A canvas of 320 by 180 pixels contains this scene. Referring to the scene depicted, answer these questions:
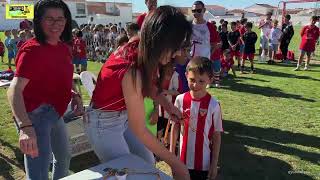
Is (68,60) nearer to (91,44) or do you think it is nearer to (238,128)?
(238,128)

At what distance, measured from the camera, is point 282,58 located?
47.7ft

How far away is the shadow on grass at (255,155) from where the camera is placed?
418 cm

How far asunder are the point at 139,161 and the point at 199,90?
40.8 inches

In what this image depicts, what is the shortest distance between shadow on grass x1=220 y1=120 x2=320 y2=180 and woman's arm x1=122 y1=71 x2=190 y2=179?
2169 millimetres

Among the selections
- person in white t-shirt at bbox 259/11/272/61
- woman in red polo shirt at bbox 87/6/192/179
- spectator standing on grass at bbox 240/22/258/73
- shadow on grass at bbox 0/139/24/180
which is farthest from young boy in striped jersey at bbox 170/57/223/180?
person in white t-shirt at bbox 259/11/272/61

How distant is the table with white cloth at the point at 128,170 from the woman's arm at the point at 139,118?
108 millimetres

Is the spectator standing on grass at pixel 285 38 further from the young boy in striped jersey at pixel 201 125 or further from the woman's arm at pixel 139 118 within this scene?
the woman's arm at pixel 139 118

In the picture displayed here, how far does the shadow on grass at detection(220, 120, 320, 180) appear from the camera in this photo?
4.18 meters

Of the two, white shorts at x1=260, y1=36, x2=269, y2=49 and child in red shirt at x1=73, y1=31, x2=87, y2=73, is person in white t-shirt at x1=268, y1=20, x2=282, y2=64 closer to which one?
white shorts at x1=260, y1=36, x2=269, y2=49

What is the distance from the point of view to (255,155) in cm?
475

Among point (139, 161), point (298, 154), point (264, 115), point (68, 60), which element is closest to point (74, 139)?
point (68, 60)

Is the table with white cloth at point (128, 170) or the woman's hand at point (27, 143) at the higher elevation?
the woman's hand at point (27, 143)

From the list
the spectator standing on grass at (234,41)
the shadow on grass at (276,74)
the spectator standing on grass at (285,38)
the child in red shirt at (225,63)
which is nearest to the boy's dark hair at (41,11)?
the child in red shirt at (225,63)

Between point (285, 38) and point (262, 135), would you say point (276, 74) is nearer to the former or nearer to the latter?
point (285, 38)
